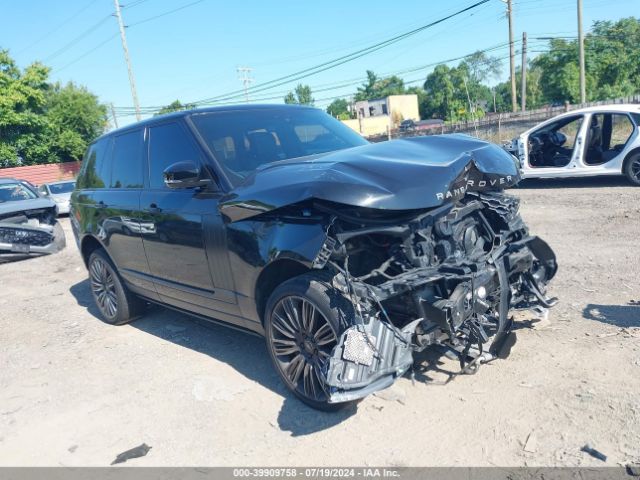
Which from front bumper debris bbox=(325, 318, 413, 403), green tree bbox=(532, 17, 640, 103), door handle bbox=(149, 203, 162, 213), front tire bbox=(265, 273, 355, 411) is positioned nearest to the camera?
front bumper debris bbox=(325, 318, 413, 403)

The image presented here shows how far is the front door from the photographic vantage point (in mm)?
3869

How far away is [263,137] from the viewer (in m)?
4.27

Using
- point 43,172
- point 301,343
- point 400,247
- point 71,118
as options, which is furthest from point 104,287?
point 71,118

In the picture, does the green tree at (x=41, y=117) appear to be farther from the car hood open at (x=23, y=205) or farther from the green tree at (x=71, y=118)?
the car hood open at (x=23, y=205)

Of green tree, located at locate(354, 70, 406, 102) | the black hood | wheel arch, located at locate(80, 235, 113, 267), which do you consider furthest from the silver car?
green tree, located at locate(354, 70, 406, 102)

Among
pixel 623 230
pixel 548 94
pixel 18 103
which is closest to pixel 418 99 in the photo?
pixel 548 94

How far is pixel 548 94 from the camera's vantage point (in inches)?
2222

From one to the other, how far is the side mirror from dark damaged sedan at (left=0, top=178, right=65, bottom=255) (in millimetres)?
8009

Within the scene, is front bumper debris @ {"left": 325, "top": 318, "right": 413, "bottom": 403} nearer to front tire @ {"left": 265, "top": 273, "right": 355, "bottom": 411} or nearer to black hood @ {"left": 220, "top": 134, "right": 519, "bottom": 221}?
front tire @ {"left": 265, "top": 273, "right": 355, "bottom": 411}

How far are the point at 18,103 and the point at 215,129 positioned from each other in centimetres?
3593

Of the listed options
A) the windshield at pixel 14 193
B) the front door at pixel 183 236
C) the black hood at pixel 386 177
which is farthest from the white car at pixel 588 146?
the windshield at pixel 14 193

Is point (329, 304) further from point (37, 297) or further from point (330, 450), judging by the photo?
point (37, 297)

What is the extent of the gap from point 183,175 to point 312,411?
6.15ft

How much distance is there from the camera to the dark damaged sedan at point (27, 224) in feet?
33.4
